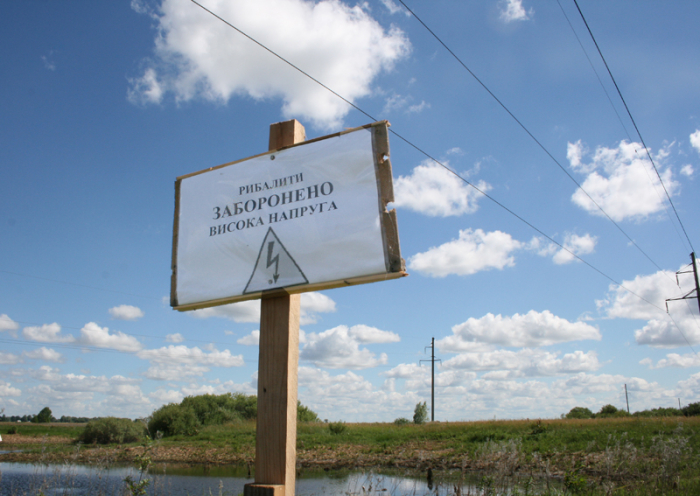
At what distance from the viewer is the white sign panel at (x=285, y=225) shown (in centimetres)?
235

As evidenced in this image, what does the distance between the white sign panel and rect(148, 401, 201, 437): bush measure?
139 feet

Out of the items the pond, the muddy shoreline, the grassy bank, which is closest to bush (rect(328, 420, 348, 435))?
the grassy bank

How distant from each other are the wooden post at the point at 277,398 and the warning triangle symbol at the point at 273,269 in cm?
10

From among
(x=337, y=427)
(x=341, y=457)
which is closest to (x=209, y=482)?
(x=341, y=457)

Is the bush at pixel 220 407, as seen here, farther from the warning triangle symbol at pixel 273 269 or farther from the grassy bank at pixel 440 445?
the warning triangle symbol at pixel 273 269

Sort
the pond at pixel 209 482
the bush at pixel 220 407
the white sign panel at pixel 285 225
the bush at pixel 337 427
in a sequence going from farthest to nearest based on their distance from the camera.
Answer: the bush at pixel 220 407, the bush at pixel 337 427, the pond at pixel 209 482, the white sign panel at pixel 285 225

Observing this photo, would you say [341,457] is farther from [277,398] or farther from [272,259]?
[272,259]

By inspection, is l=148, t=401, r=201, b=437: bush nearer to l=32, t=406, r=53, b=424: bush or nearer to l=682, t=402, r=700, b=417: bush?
l=682, t=402, r=700, b=417: bush

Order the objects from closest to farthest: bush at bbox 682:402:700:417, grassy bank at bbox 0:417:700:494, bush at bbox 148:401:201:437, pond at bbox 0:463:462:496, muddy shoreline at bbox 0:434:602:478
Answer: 1. pond at bbox 0:463:462:496
2. grassy bank at bbox 0:417:700:494
3. muddy shoreline at bbox 0:434:602:478
4. bush at bbox 682:402:700:417
5. bush at bbox 148:401:201:437

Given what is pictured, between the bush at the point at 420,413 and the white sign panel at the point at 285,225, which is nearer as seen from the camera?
the white sign panel at the point at 285,225

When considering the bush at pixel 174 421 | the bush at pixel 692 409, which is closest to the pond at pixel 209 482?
the bush at pixel 174 421

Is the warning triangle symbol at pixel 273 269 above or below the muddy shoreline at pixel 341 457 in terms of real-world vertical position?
above

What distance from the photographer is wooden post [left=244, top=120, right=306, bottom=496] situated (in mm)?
2221

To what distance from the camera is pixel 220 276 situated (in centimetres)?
268
